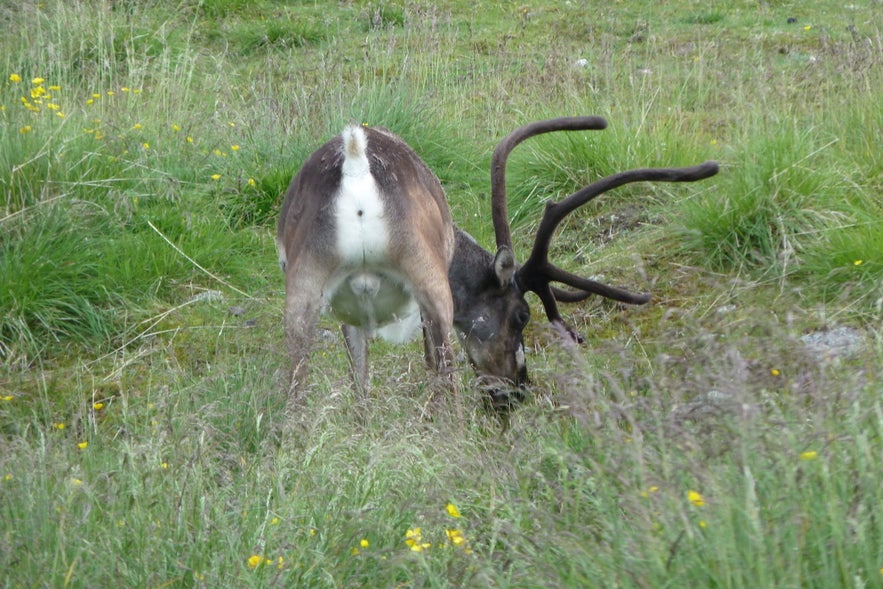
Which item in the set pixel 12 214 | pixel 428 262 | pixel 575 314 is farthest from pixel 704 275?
pixel 12 214

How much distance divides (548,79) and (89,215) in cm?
401

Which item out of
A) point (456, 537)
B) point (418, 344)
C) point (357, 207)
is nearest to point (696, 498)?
point (456, 537)

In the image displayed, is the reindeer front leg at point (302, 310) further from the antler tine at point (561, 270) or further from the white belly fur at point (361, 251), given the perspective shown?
the antler tine at point (561, 270)

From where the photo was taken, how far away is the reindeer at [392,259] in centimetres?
500

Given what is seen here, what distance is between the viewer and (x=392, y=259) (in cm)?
509

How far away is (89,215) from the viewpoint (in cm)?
741

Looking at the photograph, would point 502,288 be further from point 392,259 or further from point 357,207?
point 357,207

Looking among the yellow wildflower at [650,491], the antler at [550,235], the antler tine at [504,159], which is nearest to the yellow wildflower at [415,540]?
the yellow wildflower at [650,491]

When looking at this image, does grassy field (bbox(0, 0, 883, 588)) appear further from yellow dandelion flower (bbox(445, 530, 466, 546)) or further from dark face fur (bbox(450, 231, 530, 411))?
dark face fur (bbox(450, 231, 530, 411))

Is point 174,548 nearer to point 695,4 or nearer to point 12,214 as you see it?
point 12,214

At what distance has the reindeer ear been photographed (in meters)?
6.38

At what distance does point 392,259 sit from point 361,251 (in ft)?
0.47

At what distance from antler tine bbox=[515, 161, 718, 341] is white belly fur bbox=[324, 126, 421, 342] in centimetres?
94

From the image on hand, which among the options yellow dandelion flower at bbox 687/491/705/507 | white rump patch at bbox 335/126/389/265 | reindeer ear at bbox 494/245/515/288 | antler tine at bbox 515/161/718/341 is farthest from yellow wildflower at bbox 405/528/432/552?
reindeer ear at bbox 494/245/515/288
